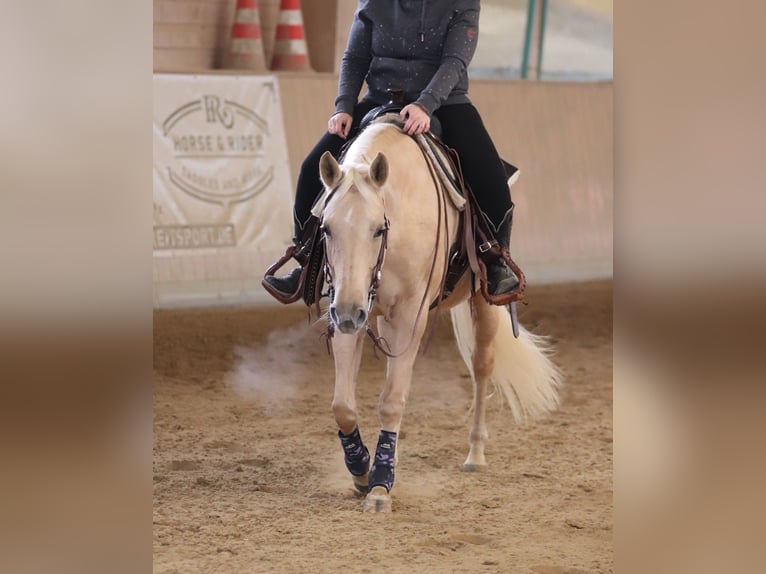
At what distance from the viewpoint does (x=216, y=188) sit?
854cm

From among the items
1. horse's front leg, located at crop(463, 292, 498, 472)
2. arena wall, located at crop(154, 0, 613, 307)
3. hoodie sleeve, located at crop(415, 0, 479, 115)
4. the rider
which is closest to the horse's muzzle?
the rider

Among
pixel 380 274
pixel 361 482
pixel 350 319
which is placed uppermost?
pixel 380 274

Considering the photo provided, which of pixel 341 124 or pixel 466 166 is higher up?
pixel 341 124

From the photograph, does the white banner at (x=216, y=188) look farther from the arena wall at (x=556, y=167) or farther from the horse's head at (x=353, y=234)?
the horse's head at (x=353, y=234)

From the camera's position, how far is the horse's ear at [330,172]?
13.0 ft

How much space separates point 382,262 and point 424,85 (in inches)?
41.4

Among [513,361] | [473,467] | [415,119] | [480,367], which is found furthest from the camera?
[513,361]

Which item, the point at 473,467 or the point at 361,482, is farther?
the point at 473,467

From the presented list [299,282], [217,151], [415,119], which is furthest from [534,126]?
[299,282]

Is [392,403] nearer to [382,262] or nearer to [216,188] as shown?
[382,262]

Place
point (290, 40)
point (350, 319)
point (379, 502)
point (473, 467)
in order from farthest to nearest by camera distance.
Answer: point (290, 40), point (473, 467), point (379, 502), point (350, 319)

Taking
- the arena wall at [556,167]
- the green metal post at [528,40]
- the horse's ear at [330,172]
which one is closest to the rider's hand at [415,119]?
the horse's ear at [330,172]
